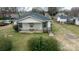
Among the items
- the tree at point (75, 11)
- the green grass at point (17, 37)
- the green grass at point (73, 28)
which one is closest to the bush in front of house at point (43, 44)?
the green grass at point (17, 37)

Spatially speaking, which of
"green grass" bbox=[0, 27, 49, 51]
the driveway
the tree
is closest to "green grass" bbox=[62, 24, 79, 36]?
the driveway

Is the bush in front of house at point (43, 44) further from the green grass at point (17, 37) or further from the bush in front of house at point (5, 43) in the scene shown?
the bush in front of house at point (5, 43)

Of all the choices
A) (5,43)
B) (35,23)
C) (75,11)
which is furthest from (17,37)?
(75,11)

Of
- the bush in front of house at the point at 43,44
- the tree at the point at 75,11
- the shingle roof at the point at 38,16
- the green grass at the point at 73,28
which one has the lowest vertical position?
the bush in front of house at the point at 43,44

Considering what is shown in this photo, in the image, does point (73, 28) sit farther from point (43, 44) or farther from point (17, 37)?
point (17, 37)

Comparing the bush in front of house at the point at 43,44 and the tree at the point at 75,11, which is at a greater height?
the tree at the point at 75,11

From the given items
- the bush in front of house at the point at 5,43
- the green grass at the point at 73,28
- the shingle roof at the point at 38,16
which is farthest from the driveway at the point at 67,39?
the bush in front of house at the point at 5,43
